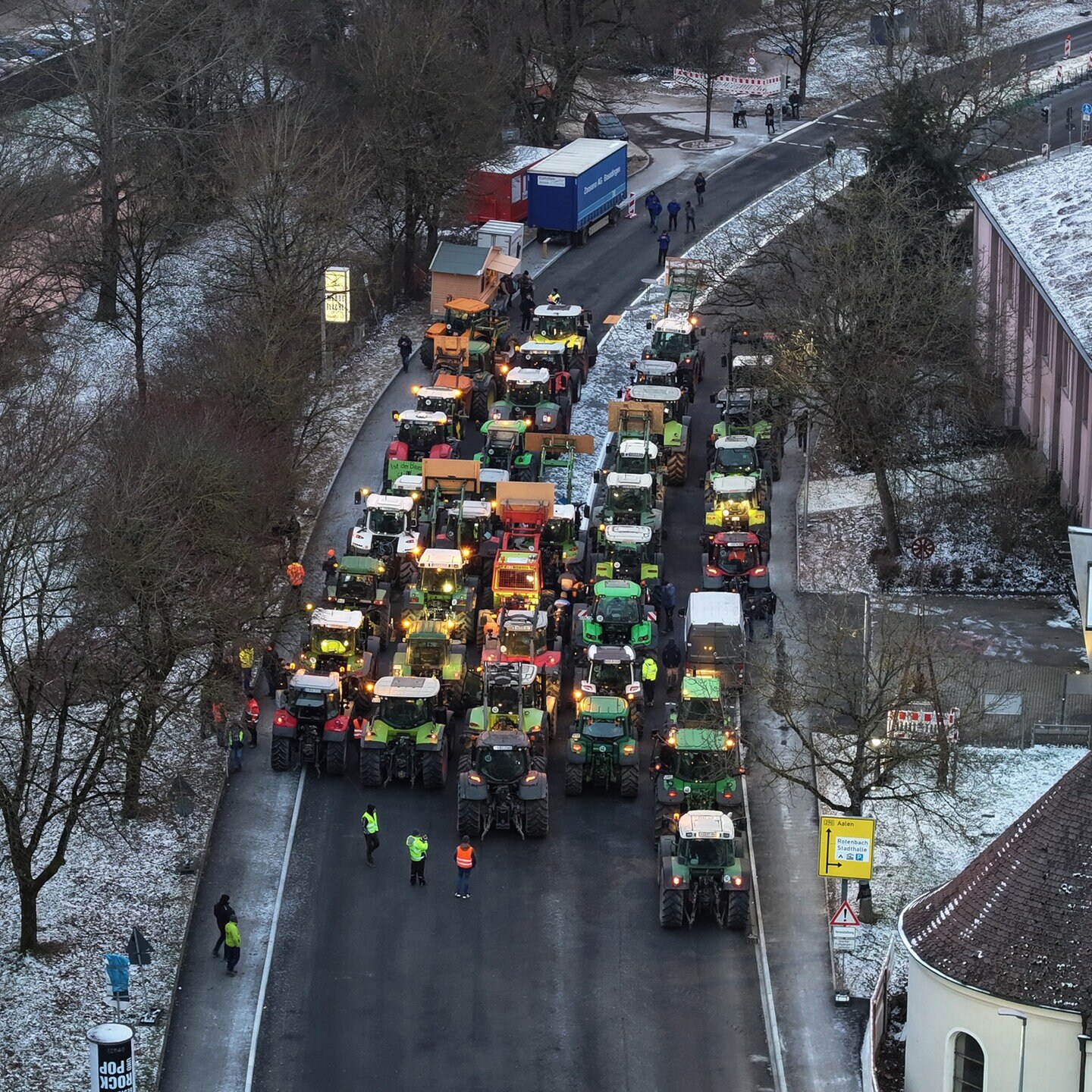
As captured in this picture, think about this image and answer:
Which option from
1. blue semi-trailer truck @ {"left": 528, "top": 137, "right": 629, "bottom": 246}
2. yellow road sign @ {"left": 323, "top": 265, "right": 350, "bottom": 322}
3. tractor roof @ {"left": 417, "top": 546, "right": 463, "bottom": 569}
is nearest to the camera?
tractor roof @ {"left": 417, "top": 546, "right": 463, "bottom": 569}

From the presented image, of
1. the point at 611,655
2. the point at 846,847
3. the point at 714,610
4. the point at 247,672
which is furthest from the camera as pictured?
the point at 714,610

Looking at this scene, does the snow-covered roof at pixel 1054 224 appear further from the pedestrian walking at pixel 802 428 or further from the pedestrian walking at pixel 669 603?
the pedestrian walking at pixel 669 603

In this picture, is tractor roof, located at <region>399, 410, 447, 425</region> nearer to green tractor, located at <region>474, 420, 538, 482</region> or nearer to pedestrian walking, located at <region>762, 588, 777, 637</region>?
green tractor, located at <region>474, 420, 538, 482</region>

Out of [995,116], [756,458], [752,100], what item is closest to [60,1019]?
[756,458]

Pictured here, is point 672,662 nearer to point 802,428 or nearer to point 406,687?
point 406,687

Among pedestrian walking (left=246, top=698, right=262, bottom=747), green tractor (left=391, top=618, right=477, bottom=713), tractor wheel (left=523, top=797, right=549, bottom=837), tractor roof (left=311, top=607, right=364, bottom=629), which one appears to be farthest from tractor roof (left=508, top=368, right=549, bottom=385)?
tractor wheel (left=523, top=797, right=549, bottom=837)

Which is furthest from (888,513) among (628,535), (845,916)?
(845,916)
